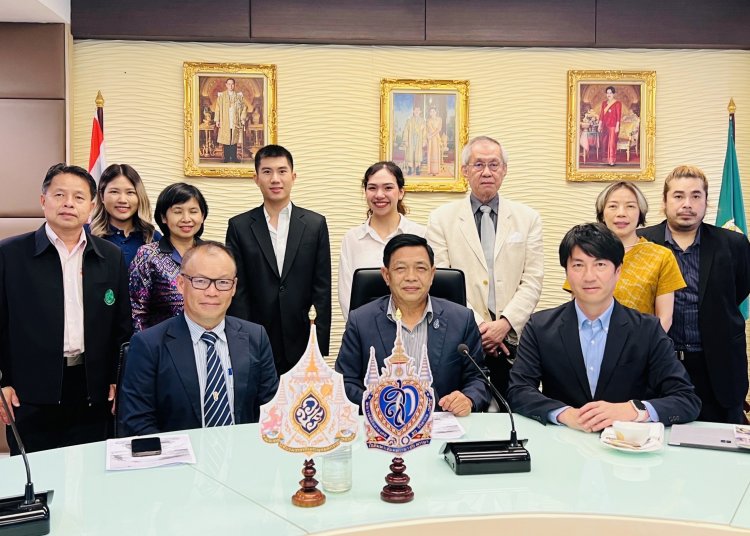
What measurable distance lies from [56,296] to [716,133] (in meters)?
4.16

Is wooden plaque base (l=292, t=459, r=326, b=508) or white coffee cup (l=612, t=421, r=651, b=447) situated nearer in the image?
wooden plaque base (l=292, t=459, r=326, b=508)

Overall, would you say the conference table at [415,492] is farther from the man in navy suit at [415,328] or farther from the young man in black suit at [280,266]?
the young man in black suit at [280,266]

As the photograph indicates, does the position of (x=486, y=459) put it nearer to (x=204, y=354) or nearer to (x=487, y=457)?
(x=487, y=457)

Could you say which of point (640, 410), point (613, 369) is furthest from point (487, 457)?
point (613, 369)

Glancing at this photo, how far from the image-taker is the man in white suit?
3223 mm

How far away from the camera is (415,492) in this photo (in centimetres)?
159

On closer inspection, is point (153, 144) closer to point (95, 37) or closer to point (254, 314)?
point (95, 37)

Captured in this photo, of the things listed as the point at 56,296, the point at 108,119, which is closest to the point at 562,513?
A: the point at 56,296

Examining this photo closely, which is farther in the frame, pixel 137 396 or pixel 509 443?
pixel 137 396

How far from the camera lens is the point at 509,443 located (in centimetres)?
181

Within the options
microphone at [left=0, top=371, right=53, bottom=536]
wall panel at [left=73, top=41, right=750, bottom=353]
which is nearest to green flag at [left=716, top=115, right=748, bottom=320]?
wall panel at [left=73, top=41, right=750, bottom=353]

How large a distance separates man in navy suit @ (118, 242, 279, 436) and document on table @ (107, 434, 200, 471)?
28cm

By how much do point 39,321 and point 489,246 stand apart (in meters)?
1.88

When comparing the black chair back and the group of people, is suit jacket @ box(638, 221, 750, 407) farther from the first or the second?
the black chair back
